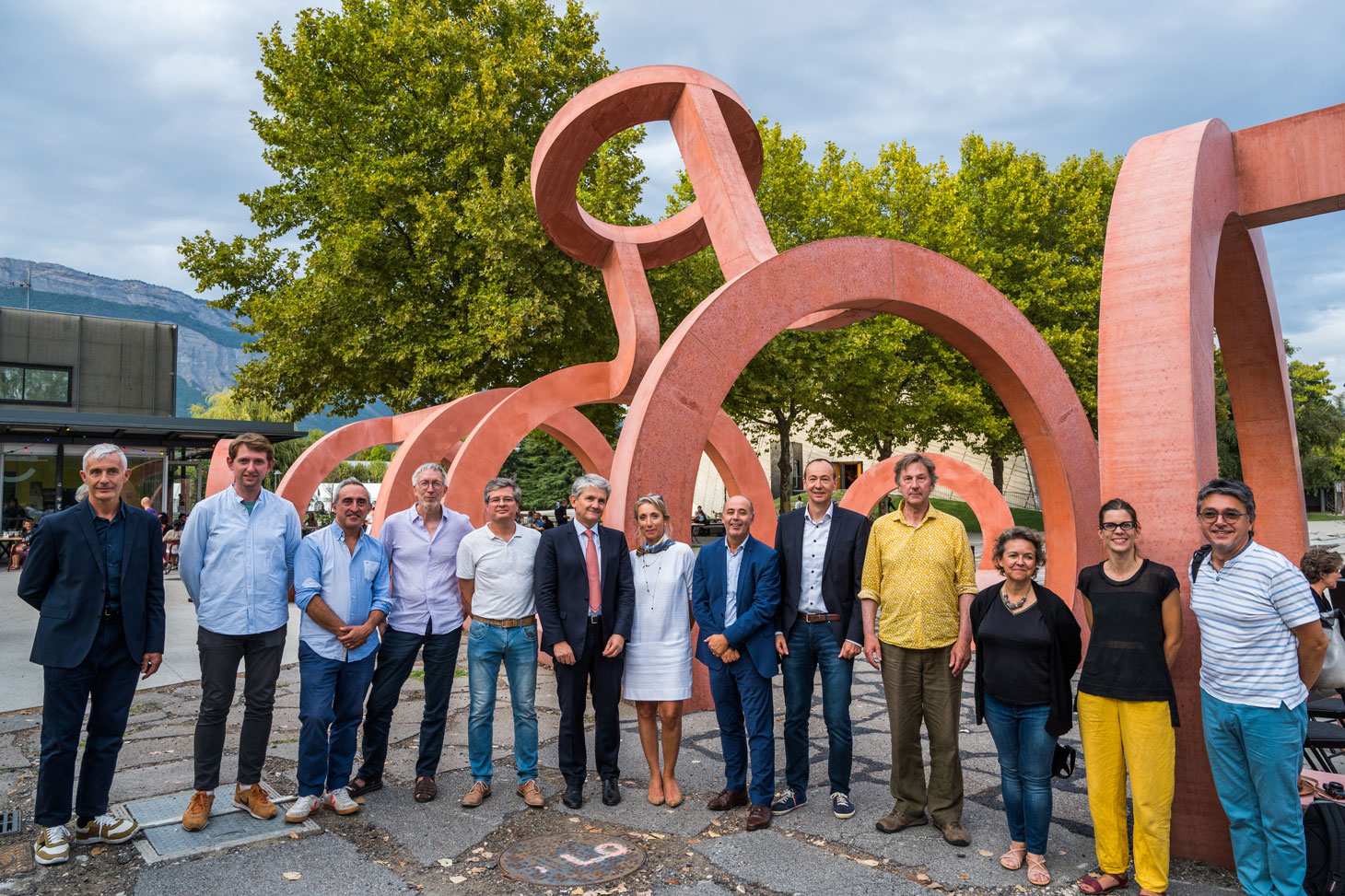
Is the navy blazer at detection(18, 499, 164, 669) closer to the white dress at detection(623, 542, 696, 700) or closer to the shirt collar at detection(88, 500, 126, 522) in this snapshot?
the shirt collar at detection(88, 500, 126, 522)

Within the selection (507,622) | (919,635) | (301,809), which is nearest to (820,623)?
(919,635)

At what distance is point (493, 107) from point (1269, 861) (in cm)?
1606

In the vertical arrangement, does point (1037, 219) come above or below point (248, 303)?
above

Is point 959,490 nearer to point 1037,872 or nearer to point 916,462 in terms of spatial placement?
point 916,462

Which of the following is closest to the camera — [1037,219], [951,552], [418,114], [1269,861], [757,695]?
[1269,861]

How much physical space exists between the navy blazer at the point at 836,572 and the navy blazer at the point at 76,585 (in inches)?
126

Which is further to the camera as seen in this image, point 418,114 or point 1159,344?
point 418,114

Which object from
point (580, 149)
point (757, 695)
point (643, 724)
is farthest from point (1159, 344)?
point (580, 149)

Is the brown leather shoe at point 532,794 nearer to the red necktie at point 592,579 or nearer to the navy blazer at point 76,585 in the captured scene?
the red necktie at point 592,579

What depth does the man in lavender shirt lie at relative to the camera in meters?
4.82

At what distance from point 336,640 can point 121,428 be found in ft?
63.0

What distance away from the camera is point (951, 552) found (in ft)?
14.0

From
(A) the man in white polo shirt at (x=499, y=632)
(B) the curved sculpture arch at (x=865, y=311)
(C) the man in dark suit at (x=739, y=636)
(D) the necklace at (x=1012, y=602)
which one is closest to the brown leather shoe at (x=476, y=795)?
(A) the man in white polo shirt at (x=499, y=632)

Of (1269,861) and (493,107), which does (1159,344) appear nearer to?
(1269,861)
